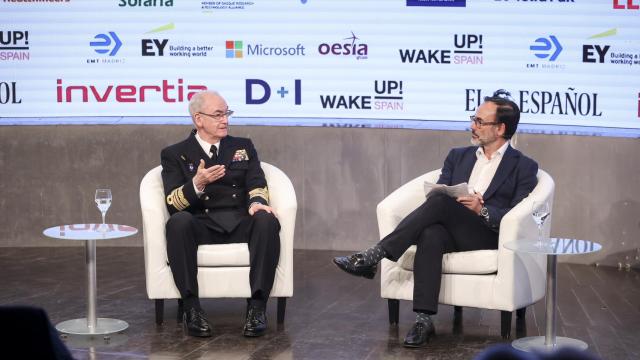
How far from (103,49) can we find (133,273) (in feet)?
5.70

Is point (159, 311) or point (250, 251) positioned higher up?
point (250, 251)

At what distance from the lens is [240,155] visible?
487 cm

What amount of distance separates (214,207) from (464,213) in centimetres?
124

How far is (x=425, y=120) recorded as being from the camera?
658cm

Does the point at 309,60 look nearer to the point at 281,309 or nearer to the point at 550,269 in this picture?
the point at 281,309

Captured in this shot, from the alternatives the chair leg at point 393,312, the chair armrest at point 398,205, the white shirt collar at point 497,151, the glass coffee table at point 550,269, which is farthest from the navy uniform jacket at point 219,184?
the glass coffee table at point 550,269

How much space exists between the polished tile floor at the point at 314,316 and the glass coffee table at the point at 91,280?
9cm

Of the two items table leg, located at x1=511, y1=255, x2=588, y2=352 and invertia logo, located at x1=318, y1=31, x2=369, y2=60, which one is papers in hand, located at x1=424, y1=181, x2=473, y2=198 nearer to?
table leg, located at x1=511, y1=255, x2=588, y2=352

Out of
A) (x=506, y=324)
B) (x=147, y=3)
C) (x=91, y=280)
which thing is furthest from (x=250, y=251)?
(x=147, y=3)

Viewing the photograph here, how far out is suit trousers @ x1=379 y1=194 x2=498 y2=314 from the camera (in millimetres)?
4293

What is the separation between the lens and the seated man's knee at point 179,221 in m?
4.45

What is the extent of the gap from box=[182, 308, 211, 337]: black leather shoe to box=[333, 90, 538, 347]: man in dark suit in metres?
0.67

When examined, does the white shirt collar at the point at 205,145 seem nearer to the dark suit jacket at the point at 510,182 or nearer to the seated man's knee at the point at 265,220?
the seated man's knee at the point at 265,220

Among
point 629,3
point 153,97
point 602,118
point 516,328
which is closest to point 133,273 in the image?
point 153,97
